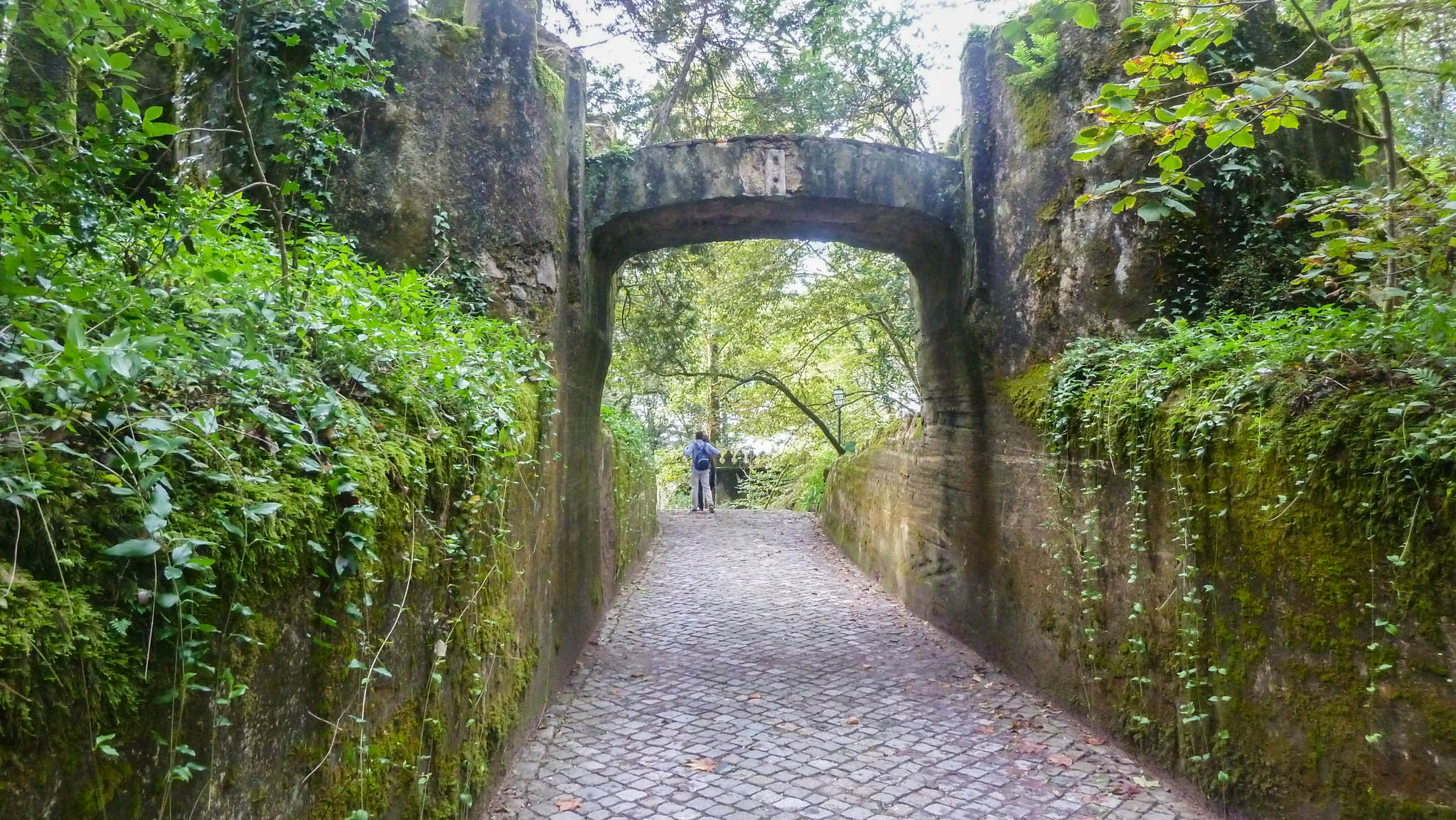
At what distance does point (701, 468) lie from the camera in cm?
1633

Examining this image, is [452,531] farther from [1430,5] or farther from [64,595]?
[1430,5]

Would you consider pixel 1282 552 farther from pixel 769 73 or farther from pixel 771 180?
pixel 769 73

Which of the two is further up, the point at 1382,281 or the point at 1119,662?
the point at 1382,281

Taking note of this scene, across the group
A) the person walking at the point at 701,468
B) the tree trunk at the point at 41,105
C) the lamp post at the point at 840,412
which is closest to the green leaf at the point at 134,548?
the tree trunk at the point at 41,105

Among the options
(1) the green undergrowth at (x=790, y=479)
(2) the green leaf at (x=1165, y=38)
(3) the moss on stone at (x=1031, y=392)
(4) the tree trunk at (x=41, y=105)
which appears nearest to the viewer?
(4) the tree trunk at (x=41, y=105)

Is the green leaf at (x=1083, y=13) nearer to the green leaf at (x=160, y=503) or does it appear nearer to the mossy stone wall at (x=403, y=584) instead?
the mossy stone wall at (x=403, y=584)

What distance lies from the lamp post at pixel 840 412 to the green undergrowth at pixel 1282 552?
10.9 m

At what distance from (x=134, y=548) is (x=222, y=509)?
29 cm

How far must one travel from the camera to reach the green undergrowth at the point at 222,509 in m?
1.45

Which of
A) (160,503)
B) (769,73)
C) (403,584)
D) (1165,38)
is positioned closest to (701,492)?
(769,73)

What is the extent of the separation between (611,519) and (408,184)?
13.6ft

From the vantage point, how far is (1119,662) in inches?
180

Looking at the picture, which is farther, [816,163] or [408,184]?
[816,163]

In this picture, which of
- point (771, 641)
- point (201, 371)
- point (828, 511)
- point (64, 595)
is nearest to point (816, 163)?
point (771, 641)
